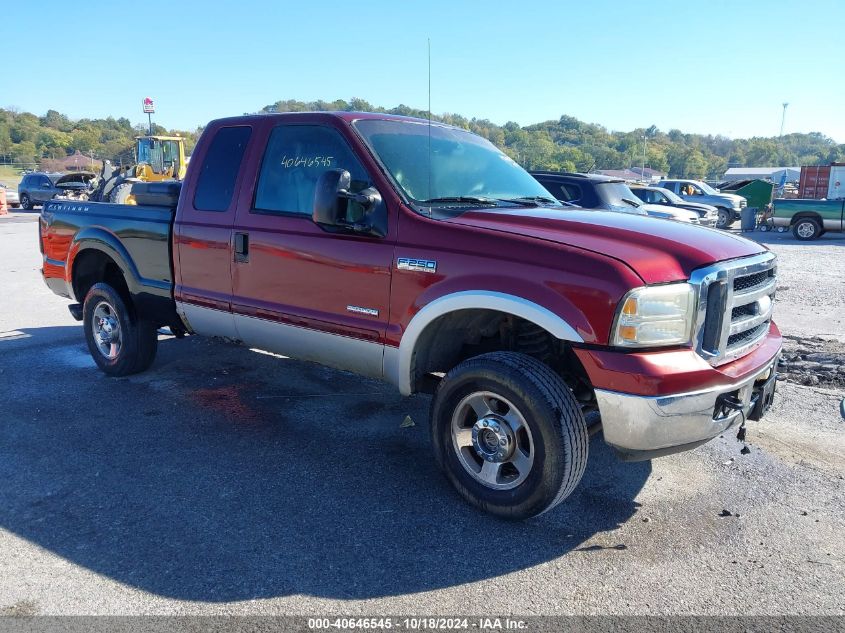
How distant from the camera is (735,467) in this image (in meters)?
4.16

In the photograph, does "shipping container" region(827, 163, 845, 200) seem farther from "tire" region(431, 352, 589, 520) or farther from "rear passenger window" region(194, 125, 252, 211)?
"tire" region(431, 352, 589, 520)

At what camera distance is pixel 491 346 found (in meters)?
4.09

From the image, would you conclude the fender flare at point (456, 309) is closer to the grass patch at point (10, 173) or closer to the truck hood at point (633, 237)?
the truck hood at point (633, 237)

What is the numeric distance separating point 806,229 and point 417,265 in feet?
65.9

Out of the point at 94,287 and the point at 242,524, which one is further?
the point at 94,287

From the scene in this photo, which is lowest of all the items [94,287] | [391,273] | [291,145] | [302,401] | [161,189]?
[302,401]

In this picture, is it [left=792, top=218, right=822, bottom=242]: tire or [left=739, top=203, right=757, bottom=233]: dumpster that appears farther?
[left=739, top=203, right=757, bottom=233]: dumpster

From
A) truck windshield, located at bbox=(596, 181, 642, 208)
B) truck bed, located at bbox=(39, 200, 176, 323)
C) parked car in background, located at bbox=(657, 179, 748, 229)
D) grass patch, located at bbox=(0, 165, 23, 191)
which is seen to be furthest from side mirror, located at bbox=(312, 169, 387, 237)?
grass patch, located at bbox=(0, 165, 23, 191)

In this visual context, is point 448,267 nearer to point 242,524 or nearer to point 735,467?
point 242,524

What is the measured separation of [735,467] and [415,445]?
2.00 metres

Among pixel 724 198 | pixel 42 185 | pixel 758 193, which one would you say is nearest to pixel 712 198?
pixel 724 198

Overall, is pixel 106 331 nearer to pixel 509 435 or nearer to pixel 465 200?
pixel 465 200

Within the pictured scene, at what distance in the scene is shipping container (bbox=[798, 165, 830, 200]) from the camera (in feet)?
103

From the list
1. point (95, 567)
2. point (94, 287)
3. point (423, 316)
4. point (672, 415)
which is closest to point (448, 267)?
point (423, 316)
